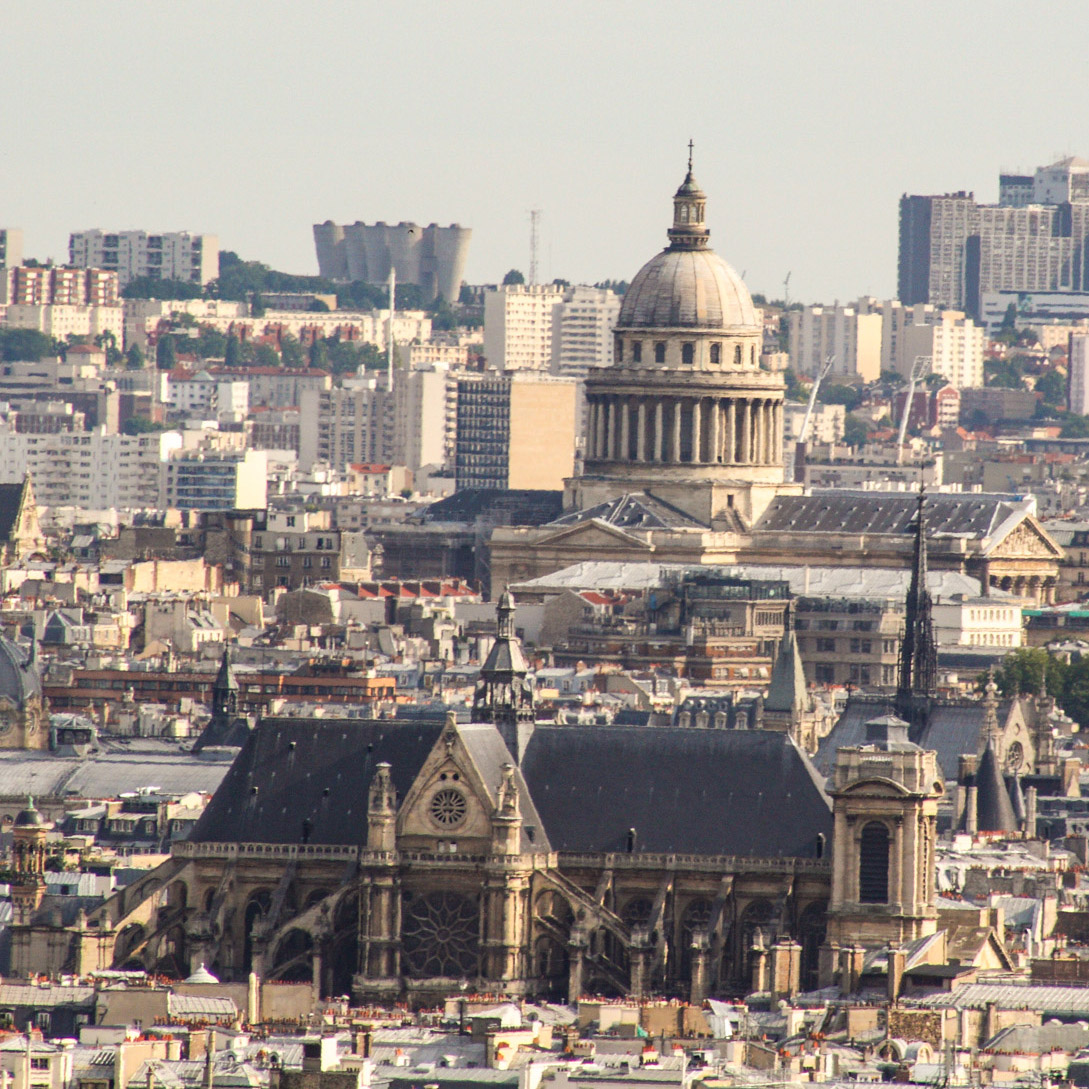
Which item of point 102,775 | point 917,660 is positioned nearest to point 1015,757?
point 917,660

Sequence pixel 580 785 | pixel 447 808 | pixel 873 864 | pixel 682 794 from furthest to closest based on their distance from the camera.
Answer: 1. pixel 580 785
2. pixel 682 794
3. pixel 447 808
4. pixel 873 864

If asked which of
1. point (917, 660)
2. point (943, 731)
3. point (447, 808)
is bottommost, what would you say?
point (447, 808)

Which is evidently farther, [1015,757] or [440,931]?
[1015,757]

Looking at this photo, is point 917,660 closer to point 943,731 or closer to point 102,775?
point 943,731

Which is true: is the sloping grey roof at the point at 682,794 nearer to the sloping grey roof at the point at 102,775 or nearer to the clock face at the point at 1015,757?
the sloping grey roof at the point at 102,775

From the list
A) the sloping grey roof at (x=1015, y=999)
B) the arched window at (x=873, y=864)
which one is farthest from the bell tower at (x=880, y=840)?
the sloping grey roof at (x=1015, y=999)

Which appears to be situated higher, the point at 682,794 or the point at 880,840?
the point at 682,794

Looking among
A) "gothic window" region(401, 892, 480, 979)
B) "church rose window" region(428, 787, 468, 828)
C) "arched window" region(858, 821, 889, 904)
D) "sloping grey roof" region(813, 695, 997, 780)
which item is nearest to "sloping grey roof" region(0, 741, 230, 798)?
"sloping grey roof" region(813, 695, 997, 780)
